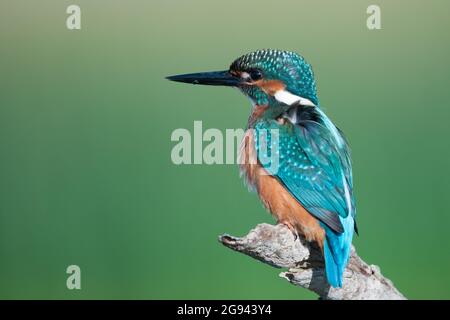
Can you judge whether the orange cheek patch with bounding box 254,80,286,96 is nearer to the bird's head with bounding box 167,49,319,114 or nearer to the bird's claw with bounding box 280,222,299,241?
the bird's head with bounding box 167,49,319,114

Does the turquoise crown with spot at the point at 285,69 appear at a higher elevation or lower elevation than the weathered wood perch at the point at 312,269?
higher

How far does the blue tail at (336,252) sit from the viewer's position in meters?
2.57

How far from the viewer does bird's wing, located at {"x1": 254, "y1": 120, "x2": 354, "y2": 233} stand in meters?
2.73

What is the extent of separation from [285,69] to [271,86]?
10 centimetres

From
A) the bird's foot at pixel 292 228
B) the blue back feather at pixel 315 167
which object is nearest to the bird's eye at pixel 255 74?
the blue back feather at pixel 315 167

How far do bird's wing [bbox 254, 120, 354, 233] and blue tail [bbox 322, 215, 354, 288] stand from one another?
0.07m

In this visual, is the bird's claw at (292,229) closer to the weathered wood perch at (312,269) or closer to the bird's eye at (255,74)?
the weathered wood perch at (312,269)

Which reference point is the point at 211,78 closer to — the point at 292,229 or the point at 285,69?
the point at 285,69

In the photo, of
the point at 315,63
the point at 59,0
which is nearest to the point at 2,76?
the point at 59,0

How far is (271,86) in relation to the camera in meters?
2.96

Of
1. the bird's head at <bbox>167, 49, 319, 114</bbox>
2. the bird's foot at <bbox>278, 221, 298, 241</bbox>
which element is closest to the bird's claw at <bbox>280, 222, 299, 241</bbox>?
the bird's foot at <bbox>278, 221, 298, 241</bbox>
